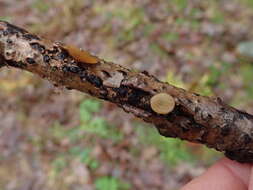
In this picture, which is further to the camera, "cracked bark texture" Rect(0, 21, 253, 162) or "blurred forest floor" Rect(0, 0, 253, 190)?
"blurred forest floor" Rect(0, 0, 253, 190)

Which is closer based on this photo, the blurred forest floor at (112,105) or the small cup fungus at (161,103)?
the small cup fungus at (161,103)

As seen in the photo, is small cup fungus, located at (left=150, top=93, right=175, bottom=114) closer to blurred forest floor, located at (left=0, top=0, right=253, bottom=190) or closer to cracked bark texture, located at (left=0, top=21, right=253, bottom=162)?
cracked bark texture, located at (left=0, top=21, right=253, bottom=162)

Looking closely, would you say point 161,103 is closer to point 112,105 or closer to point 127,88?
point 127,88

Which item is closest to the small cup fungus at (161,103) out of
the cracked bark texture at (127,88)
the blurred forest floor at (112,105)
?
the cracked bark texture at (127,88)

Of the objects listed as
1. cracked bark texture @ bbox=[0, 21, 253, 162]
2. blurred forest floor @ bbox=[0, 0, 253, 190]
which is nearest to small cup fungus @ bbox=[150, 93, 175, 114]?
cracked bark texture @ bbox=[0, 21, 253, 162]

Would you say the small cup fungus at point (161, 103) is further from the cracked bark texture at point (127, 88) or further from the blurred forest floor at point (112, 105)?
the blurred forest floor at point (112, 105)

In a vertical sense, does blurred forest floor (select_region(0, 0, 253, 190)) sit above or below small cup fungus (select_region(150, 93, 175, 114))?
above
